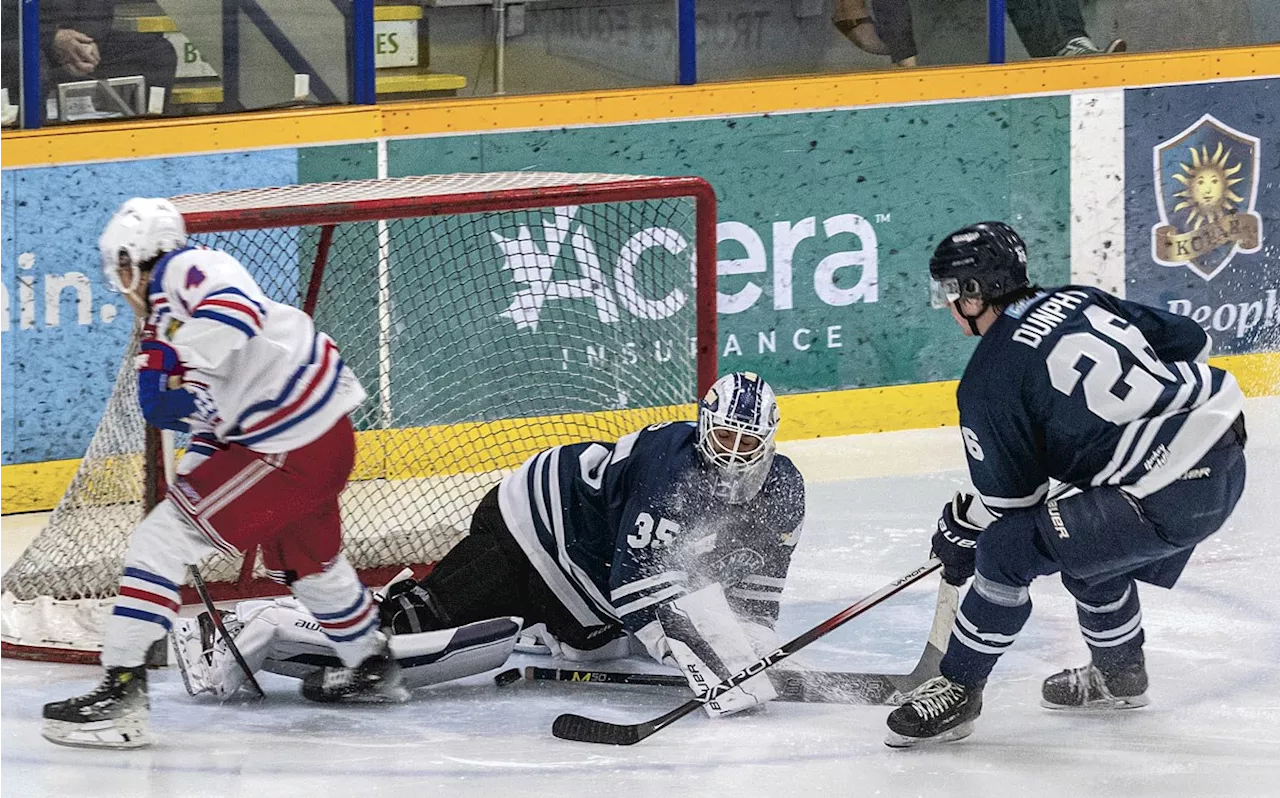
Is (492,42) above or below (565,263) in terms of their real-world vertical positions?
above

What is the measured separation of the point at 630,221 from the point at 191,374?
192cm

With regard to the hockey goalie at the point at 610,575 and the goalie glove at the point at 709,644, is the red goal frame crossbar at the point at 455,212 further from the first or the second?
the goalie glove at the point at 709,644

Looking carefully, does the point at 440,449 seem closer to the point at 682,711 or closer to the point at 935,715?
the point at 682,711

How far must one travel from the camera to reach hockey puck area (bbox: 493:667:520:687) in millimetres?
3914

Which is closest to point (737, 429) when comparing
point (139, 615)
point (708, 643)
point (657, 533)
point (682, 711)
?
point (657, 533)

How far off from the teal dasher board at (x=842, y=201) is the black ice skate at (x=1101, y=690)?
7.71 feet

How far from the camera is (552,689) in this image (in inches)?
154

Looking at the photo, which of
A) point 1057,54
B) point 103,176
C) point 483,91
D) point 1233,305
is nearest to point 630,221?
point 483,91

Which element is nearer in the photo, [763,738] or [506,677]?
[763,738]

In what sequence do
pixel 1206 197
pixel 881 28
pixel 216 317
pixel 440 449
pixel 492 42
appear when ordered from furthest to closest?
pixel 1206 197 → pixel 881 28 → pixel 492 42 → pixel 440 449 → pixel 216 317

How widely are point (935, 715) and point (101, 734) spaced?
4.59ft

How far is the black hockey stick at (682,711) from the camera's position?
3500 millimetres

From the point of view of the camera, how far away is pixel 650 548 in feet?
11.9

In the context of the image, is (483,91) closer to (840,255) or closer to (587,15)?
(587,15)
